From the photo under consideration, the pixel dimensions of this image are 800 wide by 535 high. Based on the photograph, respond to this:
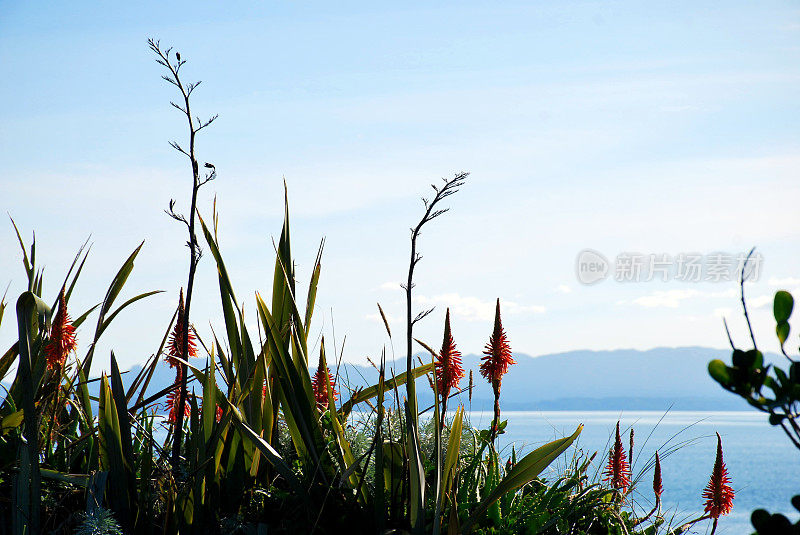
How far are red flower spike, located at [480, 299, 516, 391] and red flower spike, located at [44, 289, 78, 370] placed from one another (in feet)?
5.91

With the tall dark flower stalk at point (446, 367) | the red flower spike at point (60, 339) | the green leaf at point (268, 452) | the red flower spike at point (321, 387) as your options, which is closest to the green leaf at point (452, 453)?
the tall dark flower stalk at point (446, 367)

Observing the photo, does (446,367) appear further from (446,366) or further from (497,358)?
(497,358)

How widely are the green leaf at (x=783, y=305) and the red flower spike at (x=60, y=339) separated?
8.35 ft

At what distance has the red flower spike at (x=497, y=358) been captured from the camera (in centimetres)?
309

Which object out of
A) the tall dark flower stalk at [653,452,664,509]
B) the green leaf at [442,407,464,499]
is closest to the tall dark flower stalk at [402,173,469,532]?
the green leaf at [442,407,464,499]

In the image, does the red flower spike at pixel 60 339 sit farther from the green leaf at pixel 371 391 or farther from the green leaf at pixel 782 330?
the green leaf at pixel 782 330

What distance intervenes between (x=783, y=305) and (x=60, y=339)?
2603 mm

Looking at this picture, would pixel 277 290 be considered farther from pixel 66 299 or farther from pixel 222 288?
pixel 66 299

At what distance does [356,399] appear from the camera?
2.90 m

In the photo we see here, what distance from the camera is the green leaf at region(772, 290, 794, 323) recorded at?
1.19m

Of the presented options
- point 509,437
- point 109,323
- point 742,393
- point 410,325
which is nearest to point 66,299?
point 109,323

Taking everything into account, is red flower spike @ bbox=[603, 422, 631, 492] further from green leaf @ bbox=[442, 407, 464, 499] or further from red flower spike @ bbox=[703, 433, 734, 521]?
green leaf @ bbox=[442, 407, 464, 499]

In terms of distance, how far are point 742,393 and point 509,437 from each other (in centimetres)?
229

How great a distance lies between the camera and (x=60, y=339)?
9.02ft
